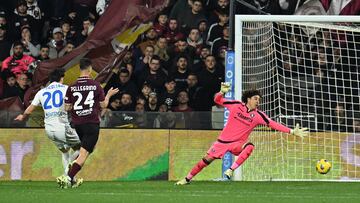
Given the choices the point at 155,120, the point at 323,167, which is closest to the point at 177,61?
the point at 155,120

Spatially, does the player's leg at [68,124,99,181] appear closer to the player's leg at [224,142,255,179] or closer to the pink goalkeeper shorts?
the pink goalkeeper shorts

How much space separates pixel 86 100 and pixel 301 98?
17.4 feet

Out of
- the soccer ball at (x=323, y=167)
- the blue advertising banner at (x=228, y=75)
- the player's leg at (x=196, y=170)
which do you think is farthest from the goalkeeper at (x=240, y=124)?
the blue advertising banner at (x=228, y=75)

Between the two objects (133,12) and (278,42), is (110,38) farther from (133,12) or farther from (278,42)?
(278,42)

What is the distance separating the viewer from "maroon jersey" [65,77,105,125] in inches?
551

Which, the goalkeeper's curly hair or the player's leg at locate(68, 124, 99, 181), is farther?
the goalkeeper's curly hair

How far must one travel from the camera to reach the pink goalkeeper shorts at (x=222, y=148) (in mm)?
15625

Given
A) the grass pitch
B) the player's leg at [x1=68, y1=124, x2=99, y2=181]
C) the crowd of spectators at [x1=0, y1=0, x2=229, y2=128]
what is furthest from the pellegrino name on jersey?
the crowd of spectators at [x1=0, y1=0, x2=229, y2=128]

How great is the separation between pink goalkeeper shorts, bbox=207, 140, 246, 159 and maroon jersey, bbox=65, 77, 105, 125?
239 centimetres

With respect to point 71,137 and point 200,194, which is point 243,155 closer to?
point 71,137

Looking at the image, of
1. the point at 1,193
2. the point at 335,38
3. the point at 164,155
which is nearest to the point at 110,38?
the point at 164,155

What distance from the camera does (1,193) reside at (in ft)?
40.5

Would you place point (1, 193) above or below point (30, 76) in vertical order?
below

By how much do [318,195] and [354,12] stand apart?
7.08 m
